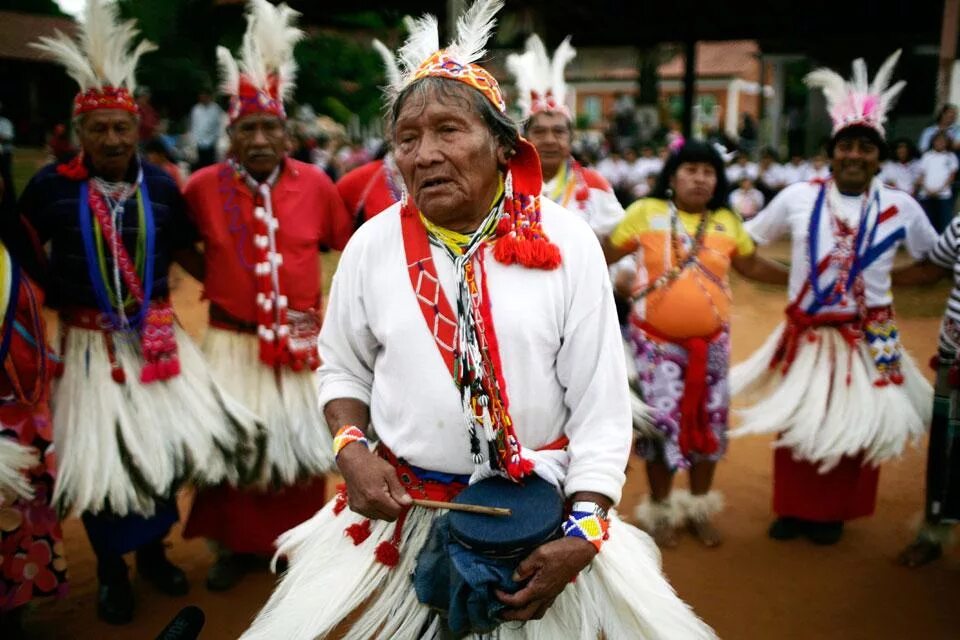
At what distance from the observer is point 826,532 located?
417 cm

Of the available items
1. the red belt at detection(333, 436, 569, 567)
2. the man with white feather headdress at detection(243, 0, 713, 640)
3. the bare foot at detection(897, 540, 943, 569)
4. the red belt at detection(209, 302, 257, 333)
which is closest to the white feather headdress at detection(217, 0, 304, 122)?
the red belt at detection(209, 302, 257, 333)

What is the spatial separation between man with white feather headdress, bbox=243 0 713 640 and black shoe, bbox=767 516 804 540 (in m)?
2.57

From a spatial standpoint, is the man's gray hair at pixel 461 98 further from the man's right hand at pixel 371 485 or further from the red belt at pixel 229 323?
the red belt at pixel 229 323

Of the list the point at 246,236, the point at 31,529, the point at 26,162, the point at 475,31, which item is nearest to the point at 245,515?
the point at 31,529

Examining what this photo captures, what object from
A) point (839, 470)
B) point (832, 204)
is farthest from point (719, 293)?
point (839, 470)

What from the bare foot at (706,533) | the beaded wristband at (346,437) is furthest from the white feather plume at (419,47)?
the bare foot at (706,533)

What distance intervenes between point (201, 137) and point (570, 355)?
1464 centimetres

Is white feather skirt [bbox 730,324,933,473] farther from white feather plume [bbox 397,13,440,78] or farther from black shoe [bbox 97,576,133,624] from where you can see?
black shoe [bbox 97,576,133,624]

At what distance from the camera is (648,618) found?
5.99ft

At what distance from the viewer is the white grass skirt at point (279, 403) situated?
3.62m

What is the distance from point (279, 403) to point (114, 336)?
0.77m

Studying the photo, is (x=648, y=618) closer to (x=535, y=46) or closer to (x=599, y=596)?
(x=599, y=596)

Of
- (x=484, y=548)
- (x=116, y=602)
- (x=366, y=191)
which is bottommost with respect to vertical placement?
(x=116, y=602)

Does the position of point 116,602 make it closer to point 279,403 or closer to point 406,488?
point 279,403
